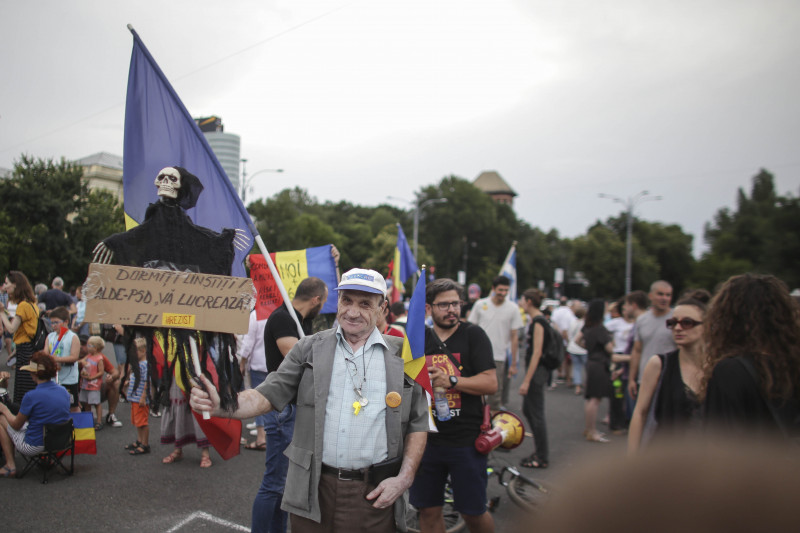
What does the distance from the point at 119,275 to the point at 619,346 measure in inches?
296

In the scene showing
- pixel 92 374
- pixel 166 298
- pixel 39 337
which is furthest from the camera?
pixel 39 337

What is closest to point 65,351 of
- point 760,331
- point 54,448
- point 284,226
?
point 54,448

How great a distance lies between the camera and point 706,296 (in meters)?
6.50

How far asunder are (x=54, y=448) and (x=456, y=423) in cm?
420

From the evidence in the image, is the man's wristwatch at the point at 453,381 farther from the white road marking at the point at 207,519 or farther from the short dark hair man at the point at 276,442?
the white road marking at the point at 207,519

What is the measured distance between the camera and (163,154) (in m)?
2.90

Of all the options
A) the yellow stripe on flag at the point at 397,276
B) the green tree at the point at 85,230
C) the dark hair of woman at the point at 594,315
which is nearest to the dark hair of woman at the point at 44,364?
the yellow stripe on flag at the point at 397,276

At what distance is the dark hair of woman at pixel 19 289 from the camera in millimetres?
6305

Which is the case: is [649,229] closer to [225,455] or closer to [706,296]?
[706,296]

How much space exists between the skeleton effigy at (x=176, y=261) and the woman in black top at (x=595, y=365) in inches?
236

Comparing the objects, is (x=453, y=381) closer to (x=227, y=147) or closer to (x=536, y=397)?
(x=536, y=397)

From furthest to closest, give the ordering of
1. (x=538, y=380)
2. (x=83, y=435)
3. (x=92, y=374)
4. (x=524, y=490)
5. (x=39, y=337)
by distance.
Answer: (x=39, y=337) → (x=92, y=374) → (x=538, y=380) → (x=83, y=435) → (x=524, y=490)

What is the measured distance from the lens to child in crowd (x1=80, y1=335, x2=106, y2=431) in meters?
6.60

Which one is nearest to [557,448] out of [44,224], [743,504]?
[743,504]
